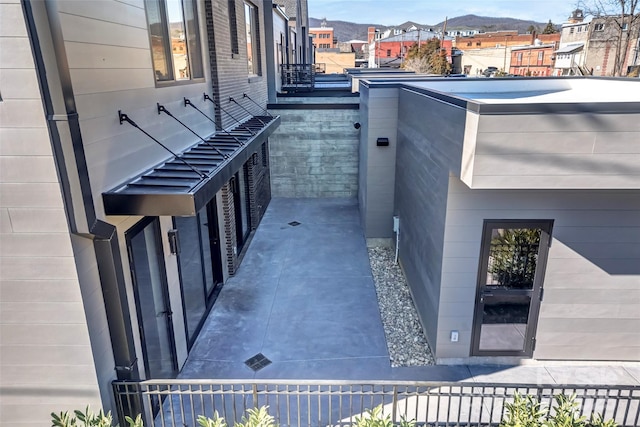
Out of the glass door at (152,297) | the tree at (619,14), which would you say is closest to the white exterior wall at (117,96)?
the glass door at (152,297)

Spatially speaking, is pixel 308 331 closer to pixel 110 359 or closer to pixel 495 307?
pixel 495 307

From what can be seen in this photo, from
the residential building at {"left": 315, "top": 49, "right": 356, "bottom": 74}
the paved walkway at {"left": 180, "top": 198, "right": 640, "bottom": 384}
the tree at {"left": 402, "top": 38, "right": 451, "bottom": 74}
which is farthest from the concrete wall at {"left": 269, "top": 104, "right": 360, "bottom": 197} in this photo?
the residential building at {"left": 315, "top": 49, "right": 356, "bottom": 74}

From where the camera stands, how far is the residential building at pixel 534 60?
160 feet

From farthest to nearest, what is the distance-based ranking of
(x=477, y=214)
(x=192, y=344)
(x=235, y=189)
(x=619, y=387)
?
(x=235, y=189) < (x=192, y=344) < (x=477, y=214) < (x=619, y=387)

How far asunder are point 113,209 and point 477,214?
13.2 feet

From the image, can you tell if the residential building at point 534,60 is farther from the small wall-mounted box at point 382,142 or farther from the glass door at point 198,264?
the glass door at point 198,264

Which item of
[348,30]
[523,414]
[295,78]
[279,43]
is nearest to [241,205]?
[523,414]

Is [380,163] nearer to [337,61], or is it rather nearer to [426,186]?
[426,186]

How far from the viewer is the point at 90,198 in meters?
3.36

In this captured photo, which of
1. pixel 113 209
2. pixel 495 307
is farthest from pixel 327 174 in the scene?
pixel 113 209

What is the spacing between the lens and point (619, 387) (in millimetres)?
3635

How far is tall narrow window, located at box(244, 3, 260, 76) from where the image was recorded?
1038 cm

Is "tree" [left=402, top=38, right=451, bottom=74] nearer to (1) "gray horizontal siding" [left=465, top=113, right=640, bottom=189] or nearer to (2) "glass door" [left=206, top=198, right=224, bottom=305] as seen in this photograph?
(2) "glass door" [left=206, top=198, right=224, bottom=305]

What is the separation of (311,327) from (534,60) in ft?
182
